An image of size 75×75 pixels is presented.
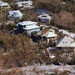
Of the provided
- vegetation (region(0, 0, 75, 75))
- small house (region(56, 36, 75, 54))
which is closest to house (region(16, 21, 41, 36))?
vegetation (region(0, 0, 75, 75))

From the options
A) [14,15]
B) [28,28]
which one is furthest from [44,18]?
[28,28]

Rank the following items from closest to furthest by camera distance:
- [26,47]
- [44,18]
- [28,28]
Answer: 1. [26,47]
2. [28,28]
3. [44,18]

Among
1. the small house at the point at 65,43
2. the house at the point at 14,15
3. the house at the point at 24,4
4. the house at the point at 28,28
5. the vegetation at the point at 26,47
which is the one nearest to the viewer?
the vegetation at the point at 26,47

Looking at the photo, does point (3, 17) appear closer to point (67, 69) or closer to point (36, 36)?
point (36, 36)

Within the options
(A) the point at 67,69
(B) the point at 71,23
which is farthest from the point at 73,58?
(B) the point at 71,23

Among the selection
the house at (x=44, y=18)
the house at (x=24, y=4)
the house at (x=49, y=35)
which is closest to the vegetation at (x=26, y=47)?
the house at (x=44, y=18)

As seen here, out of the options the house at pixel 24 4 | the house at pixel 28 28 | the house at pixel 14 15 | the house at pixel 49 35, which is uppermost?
the house at pixel 49 35

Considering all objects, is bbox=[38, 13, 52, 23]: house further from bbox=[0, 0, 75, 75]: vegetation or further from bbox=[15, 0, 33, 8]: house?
bbox=[15, 0, 33, 8]: house

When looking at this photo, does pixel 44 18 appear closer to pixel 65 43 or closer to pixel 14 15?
pixel 14 15

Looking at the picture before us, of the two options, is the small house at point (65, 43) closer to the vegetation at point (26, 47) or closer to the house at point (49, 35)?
the vegetation at point (26, 47)

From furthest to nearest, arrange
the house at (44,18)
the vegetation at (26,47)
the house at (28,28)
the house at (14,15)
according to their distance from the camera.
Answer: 1. the house at (14,15)
2. the house at (44,18)
3. the house at (28,28)
4. the vegetation at (26,47)

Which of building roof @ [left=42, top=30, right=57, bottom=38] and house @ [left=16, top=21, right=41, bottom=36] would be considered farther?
house @ [left=16, top=21, right=41, bottom=36]
